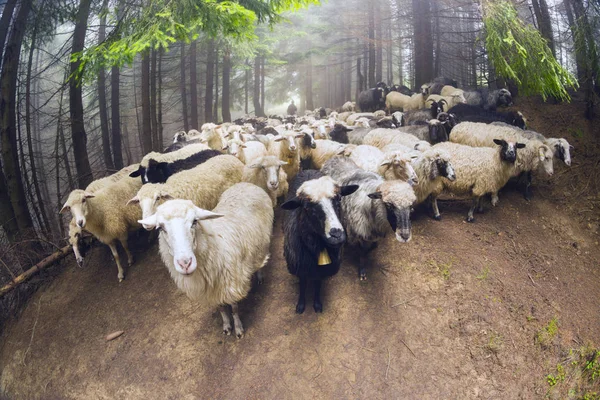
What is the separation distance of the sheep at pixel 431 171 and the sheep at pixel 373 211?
4.09 feet

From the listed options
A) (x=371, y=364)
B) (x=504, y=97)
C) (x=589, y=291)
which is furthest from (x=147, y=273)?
(x=504, y=97)

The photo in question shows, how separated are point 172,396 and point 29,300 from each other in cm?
479

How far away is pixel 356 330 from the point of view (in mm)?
4430

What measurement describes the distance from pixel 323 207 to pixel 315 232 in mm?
416

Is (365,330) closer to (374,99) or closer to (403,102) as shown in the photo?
(403,102)

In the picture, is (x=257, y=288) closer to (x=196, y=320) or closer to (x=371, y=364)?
(x=196, y=320)

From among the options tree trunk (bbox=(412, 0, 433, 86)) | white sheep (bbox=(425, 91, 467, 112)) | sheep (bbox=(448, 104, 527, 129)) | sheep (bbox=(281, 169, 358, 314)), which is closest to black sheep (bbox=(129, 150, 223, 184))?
sheep (bbox=(281, 169, 358, 314))

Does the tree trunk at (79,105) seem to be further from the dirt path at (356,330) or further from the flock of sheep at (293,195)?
the dirt path at (356,330)

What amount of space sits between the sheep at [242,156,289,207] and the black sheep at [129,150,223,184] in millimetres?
1447

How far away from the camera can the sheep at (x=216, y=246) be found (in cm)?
324

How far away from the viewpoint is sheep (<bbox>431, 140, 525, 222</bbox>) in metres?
6.54

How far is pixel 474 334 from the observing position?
4.34 meters

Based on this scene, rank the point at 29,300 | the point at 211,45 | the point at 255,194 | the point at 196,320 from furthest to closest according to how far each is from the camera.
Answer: the point at 211,45 → the point at 29,300 → the point at 255,194 → the point at 196,320

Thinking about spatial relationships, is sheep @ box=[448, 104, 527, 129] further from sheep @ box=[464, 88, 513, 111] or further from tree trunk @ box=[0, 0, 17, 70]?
tree trunk @ box=[0, 0, 17, 70]
